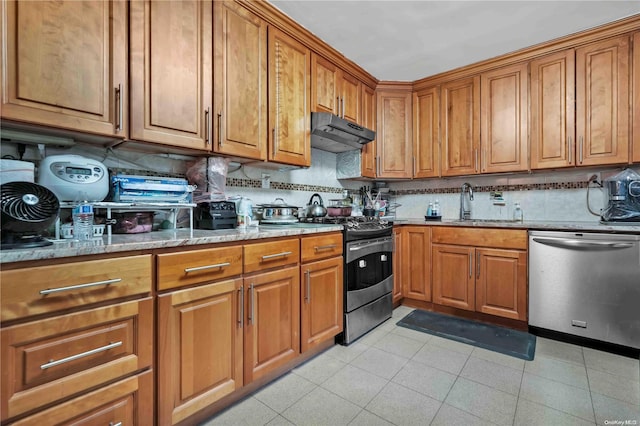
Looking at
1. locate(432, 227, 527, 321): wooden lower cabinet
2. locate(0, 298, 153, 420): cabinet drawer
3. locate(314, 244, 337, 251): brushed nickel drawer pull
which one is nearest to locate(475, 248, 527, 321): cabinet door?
locate(432, 227, 527, 321): wooden lower cabinet

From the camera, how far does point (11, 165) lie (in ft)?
3.80

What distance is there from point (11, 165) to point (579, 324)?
11.0ft

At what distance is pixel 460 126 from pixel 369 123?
911 millimetres

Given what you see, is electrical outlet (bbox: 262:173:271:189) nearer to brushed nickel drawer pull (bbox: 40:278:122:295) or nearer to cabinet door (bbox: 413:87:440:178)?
brushed nickel drawer pull (bbox: 40:278:122:295)

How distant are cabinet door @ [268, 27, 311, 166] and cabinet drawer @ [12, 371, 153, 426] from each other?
147 cm

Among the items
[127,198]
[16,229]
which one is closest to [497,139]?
[127,198]

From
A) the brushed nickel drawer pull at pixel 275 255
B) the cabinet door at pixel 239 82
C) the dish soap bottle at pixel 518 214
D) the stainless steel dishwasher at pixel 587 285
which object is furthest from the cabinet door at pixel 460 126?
the brushed nickel drawer pull at pixel 275 255

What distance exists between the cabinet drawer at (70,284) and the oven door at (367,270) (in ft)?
4.48

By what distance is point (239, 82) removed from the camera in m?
1.86

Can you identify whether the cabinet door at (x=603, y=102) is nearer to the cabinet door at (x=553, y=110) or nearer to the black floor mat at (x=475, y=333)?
the cabinet door at (x=553, y=110)

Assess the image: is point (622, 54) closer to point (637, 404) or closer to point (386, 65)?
point (386, 65)

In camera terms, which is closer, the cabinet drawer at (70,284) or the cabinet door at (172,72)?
the cabinet drawer at (70,284)

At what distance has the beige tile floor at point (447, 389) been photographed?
140cm

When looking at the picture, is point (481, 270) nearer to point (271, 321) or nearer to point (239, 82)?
point (271, 321)
